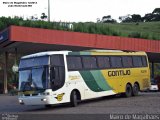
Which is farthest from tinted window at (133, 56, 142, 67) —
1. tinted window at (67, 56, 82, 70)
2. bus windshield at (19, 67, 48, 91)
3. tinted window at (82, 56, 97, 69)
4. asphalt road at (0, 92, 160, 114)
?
bus windshield at (19, 67, 48, 91)

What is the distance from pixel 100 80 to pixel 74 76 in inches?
92.1

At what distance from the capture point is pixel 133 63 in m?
29.0

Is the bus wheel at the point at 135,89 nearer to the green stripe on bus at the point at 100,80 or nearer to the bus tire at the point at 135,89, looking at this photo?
the bus tire at the point at 135,89

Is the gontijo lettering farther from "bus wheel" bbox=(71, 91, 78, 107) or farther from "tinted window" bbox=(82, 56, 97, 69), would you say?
"bus wheel" bbox=(71, 91, 78, 107)

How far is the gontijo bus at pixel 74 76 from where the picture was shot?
2264 cm

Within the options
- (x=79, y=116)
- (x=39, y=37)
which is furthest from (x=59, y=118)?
(x=39, y=37)

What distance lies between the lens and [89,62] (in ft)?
83.9

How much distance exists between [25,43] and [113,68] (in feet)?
→ 51.8

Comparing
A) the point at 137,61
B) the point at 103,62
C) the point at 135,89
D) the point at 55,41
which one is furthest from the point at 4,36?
the point at 103,62

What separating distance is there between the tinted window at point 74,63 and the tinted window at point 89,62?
1.31ft

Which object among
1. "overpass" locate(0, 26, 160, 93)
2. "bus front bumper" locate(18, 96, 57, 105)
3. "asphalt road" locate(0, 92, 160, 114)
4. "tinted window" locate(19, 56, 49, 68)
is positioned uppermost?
"overpass" locate(0, 26, 160, 93)

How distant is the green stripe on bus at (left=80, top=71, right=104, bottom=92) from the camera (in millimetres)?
24812


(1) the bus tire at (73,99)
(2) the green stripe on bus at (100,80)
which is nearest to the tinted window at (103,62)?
(2) the green stripe on bus at (100,80)

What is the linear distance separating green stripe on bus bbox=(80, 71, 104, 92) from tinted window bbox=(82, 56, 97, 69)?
381mm
